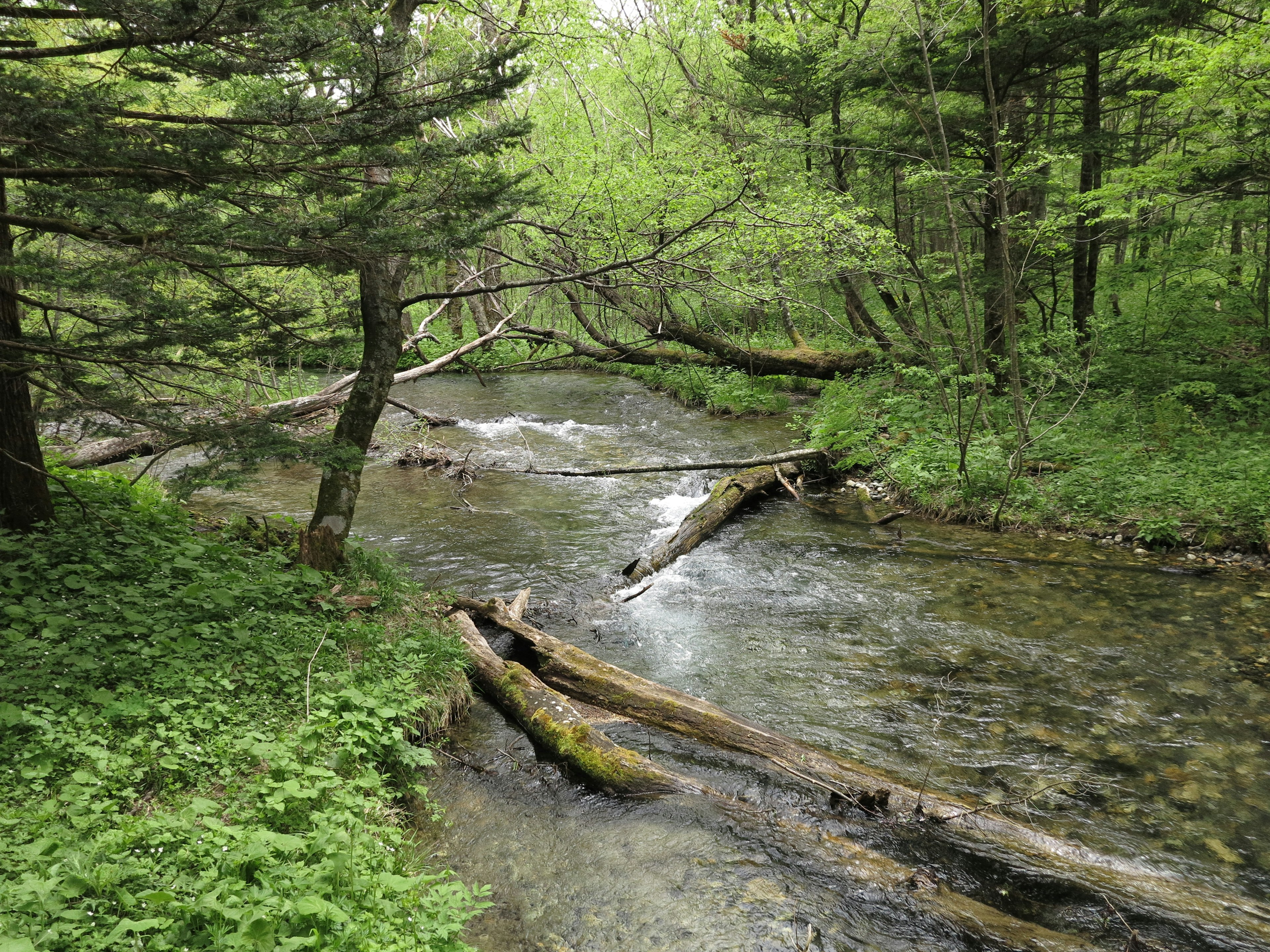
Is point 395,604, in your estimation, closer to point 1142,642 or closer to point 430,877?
point 430,877

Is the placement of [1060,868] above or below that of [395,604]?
below

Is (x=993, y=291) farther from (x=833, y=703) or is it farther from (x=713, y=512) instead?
(x=833, y=703)

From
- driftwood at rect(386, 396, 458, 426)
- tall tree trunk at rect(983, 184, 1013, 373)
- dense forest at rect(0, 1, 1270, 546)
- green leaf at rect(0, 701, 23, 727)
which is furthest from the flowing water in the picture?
tall tree trunk at rect(983, 184, 1013, 373)

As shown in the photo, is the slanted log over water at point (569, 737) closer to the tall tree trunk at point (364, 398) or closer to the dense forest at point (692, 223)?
the tall tree trunk at point (364, 398)

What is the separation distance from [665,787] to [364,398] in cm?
420

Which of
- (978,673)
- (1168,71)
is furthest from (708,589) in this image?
(1168,71)

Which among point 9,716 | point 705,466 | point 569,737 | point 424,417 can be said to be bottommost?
point 569,737

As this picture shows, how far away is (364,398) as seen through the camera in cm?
614

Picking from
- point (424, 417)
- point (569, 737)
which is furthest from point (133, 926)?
point (424, 417)

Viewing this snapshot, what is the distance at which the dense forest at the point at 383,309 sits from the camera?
135 inches

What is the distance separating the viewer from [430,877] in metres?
3.04

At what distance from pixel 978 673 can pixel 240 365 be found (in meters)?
6.73

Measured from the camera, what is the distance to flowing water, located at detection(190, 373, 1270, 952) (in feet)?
12.1

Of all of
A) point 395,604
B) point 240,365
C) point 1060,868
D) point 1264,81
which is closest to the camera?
point 1060,868
